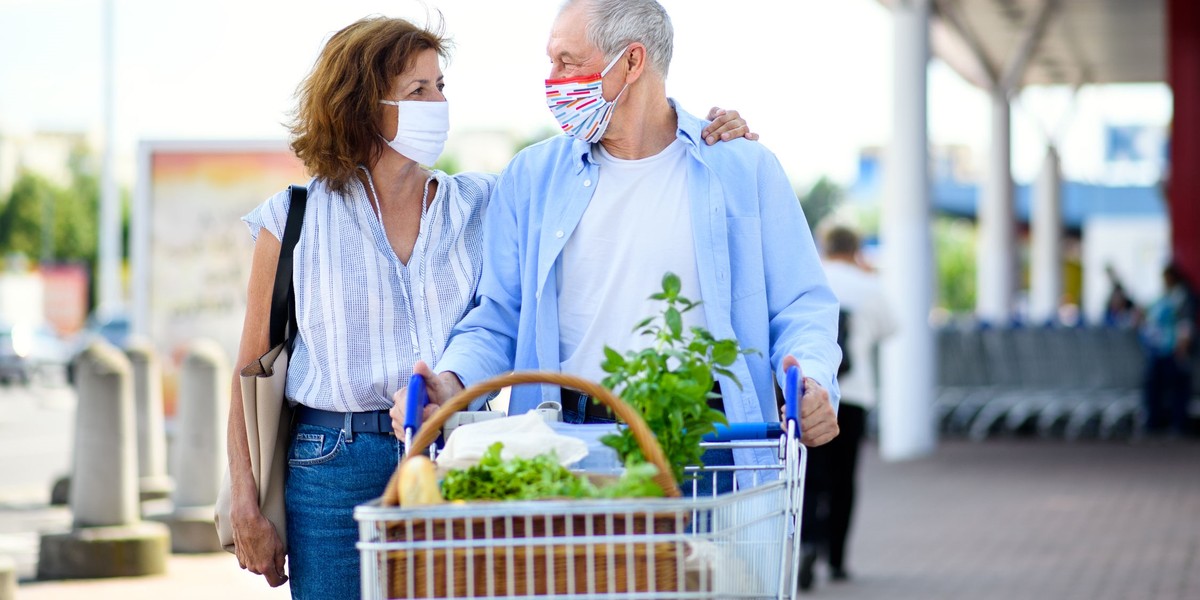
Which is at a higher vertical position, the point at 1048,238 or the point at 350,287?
the point at 1048,238

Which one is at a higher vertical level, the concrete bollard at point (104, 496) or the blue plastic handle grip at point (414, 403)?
the blue plastic handle grip at point (414, 403)

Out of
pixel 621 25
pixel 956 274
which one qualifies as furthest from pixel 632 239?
pixel 956 274

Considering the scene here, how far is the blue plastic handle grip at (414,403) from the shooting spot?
2.77 metres

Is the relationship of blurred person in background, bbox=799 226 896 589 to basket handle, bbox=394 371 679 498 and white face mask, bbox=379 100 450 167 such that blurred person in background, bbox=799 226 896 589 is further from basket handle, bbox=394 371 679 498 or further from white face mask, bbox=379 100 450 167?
basket handle, bbox=394 371 679 498

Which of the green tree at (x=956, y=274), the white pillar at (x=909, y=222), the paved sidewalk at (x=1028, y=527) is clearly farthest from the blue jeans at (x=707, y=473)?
the green tree at (x=956, y=274)

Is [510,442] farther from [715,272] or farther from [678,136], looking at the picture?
[678,136]

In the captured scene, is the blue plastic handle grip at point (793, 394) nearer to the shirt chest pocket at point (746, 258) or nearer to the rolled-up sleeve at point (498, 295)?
the shirt chest pocket at point (746, 258)

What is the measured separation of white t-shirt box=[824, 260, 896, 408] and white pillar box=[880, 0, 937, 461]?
6.47 meters

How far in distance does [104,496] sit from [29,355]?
111 ft

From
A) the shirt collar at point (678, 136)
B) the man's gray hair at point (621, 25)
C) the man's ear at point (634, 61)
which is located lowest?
the shirt collar at point (678, 136)

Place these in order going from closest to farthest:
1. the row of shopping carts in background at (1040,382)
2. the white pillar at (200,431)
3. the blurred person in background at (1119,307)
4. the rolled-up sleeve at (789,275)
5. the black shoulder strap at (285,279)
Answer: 1. the rolled-up sleeve at (789,275)
2. the black shoulder strap at (285,279)
3. the white pillar at (200,431)
4. the row of shopping carts in background at (1040,382)
5. the blurred person in background at (1119,307)

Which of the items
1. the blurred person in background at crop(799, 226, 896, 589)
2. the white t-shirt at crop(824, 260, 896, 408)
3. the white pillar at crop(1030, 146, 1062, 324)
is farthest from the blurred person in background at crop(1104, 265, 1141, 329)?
the blurred person in background at crop(799, 226, 896, 589)

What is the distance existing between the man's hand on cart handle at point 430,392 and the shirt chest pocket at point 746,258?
2.03ft

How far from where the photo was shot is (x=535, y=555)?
7.64 ft
